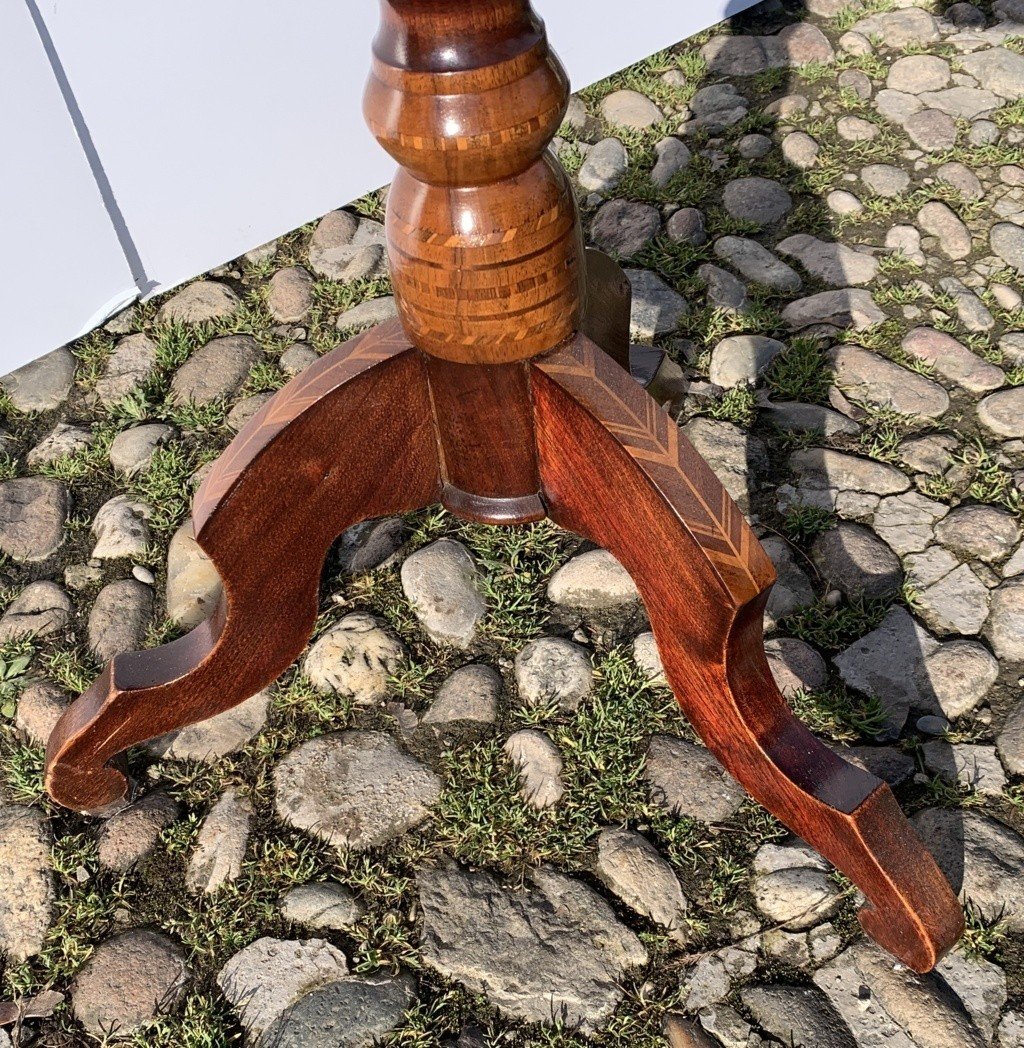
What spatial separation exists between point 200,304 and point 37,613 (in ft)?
2.76

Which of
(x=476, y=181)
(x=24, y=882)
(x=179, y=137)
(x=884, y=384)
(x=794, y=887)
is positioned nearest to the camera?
(x=476, y=181)

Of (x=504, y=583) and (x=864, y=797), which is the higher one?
(x=864, y=797)

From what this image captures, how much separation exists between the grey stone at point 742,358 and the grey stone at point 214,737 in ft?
3.40

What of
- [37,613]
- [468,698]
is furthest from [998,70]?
[37,613]

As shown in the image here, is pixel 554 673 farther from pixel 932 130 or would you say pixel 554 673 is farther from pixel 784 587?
pixel 932 130

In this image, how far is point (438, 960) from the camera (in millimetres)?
1646

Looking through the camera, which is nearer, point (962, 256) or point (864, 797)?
point (864, 797)

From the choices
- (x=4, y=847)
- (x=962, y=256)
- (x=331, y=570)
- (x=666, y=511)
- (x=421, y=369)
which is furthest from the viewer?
(x=962, y=256)

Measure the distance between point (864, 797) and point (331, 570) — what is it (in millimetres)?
994

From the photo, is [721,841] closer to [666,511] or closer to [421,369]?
[666,511]

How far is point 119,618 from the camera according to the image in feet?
6.82

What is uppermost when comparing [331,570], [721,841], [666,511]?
[666,511]

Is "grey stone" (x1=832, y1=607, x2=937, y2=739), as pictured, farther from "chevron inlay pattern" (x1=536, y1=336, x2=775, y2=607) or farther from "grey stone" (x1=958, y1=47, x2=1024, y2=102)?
"grey stone" (x1=958, y1=47, x2=1024, y2=102)

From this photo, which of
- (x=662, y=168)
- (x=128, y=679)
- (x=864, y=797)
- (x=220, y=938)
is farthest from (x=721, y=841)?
(x=662, y=168)
